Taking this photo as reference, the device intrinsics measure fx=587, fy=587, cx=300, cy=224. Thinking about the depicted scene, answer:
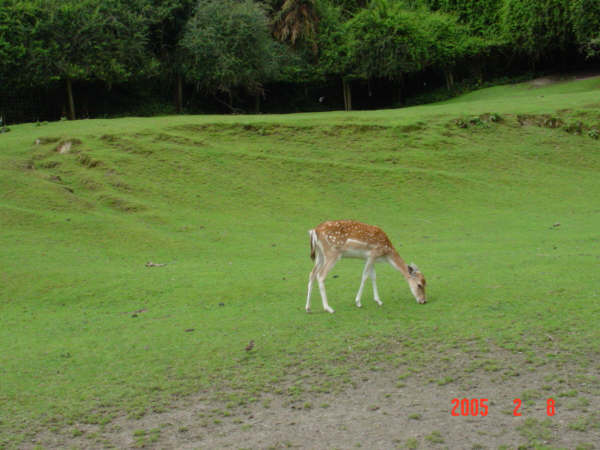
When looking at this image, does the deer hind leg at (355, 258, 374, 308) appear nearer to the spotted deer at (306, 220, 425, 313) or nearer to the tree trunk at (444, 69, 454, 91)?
the spotted deer at (306, 220, 425, 313)

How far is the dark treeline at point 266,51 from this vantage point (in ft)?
105

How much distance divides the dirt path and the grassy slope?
41 centimetres

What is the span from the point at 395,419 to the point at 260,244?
9622 millimetres

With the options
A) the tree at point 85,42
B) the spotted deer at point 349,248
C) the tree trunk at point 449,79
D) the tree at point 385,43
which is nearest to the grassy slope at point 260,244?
the spotted deer at point 349,248

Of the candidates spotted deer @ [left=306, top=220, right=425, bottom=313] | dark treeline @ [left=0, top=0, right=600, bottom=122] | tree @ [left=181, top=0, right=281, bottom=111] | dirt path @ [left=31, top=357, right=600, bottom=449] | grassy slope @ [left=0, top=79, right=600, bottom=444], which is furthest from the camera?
tree @ [left=181, top=0, right=281, bottom=111]

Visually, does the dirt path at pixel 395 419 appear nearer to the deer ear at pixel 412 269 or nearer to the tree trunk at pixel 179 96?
the deer ear at pixel 412 269

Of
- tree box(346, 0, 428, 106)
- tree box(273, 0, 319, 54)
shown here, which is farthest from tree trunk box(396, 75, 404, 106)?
tree box(273, 0, 319, 54)

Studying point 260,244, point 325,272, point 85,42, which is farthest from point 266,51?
point 325,272

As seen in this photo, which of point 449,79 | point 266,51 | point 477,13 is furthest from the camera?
point 477,13

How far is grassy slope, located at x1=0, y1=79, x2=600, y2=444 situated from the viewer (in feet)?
24.4

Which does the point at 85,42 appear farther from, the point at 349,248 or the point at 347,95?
the point at 349,248
